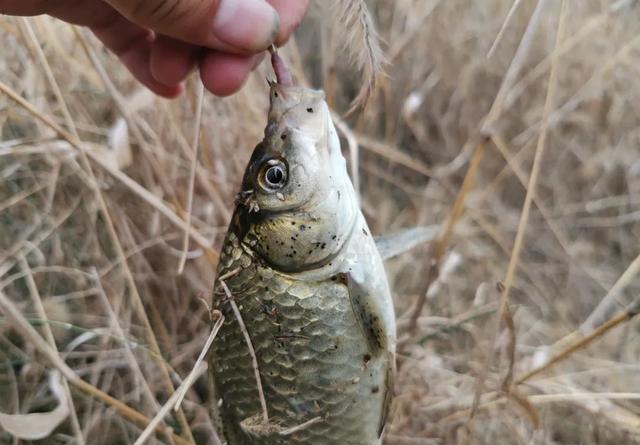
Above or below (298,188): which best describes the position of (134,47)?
above

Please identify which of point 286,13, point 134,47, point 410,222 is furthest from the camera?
point 410,222

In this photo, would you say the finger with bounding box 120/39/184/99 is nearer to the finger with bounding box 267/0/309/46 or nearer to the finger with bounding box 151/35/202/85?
the finger with bounding box 151/35/202/85

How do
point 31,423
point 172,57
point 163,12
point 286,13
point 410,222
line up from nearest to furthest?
point 163,12, point 31,423, point 286,13, point 172,57, point 410,222

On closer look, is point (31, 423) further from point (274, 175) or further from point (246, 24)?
point (246, 24)

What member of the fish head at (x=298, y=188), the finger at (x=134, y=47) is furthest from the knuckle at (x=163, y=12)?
the finger at (x=134, y=47)

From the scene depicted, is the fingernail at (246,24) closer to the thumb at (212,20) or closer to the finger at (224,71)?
the thumb at (212,20)

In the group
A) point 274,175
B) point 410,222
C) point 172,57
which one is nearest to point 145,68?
point 172,57

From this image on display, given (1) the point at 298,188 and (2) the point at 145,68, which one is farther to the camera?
(2) the point at 145,68
